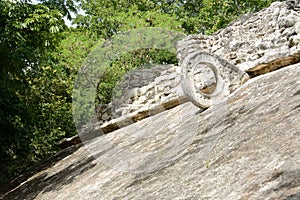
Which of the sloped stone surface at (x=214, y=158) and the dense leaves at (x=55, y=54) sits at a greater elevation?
the dense leaves at (x=55, y=54)

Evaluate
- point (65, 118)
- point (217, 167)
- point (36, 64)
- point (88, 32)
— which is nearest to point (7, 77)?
point (36, 64)

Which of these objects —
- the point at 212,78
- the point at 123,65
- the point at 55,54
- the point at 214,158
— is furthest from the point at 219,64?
the point at 55,54

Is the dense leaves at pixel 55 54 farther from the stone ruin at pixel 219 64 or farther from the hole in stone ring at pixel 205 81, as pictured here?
the hole in stone ring at pixel 205 81

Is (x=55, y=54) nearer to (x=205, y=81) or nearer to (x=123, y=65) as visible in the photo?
(x=123, y=65)

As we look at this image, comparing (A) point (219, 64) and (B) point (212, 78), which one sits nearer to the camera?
(A) point (219, 64)

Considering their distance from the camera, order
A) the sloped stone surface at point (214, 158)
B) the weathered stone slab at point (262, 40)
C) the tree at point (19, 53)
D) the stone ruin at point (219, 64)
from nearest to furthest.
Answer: the sloped stone surface at point (214, 158) → the stone ruin at point (219, 64) → the weathered stone slab at point (262, 40) → the tree at point (19, 53)

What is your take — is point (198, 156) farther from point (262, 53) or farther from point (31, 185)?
point (31, 185)

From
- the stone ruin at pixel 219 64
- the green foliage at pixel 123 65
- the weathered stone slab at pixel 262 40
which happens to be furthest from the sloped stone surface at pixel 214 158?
the green foliage at pixel 123 65

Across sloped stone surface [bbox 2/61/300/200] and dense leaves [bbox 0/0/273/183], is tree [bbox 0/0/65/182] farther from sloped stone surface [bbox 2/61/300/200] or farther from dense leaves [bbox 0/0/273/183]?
sloped stone surface [bbox 2/61/300/200]

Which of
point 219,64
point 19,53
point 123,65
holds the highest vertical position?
point 19,53

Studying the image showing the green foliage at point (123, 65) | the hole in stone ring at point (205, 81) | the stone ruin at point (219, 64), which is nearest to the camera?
the stone ruin at point (219, 64)

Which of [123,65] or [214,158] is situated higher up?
[123,65]

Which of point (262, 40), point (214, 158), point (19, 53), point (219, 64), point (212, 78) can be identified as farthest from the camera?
point (262, 40)

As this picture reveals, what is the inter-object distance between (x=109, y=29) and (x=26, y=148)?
952cm
